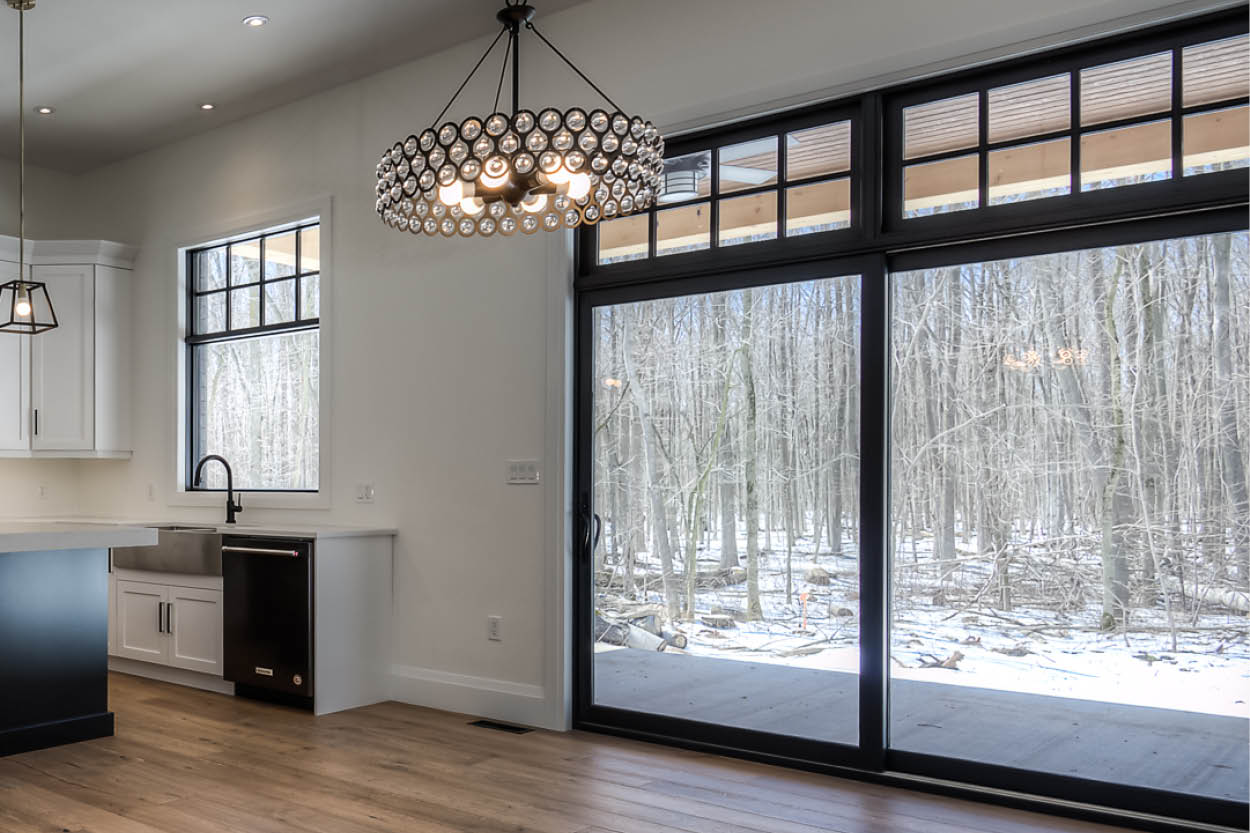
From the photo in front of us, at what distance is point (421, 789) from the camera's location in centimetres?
364

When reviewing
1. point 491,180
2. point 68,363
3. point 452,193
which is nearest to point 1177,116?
point 491,180

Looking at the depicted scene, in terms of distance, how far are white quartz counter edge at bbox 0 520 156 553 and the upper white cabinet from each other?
2.31 meters

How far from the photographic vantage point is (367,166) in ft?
17.8

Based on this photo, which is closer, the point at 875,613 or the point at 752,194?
the point at 875,613

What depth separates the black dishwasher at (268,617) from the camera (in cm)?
482

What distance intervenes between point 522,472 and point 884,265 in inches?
74.1

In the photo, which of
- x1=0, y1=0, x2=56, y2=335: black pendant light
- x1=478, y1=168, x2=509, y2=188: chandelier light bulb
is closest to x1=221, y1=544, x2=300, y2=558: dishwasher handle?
x1=0, y1=0, x2=56, y2=335: black pendant light

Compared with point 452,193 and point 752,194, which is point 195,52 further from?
point 752,194

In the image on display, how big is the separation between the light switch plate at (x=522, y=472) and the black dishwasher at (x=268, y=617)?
39.3 inches

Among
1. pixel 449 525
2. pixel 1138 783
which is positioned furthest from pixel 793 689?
pixel 449 525

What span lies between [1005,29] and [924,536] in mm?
1762

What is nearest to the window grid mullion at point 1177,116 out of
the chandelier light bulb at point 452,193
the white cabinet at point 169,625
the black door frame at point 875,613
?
the black door frame at point 875,613

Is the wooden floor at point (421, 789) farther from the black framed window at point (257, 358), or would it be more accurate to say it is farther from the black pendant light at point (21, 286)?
the black pendant light at point (21, 286)

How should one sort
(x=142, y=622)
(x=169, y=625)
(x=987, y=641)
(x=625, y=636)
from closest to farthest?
(x=987, y=641)
(x=625, y=636)
(x=169, y=625)
(x=142, y=622)
